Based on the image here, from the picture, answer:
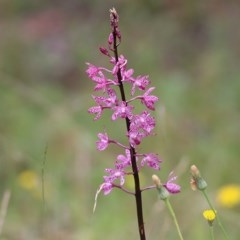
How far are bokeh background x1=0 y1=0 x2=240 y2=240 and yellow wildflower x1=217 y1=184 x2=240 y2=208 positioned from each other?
0.06 ft

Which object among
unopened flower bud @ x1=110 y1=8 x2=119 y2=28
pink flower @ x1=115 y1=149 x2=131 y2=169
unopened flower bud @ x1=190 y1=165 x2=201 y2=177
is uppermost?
unopened flower bud @ x1=110 y1=8 x2=119 y2=28

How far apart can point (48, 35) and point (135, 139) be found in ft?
21.3

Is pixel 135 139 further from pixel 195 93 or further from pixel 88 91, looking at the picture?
pixel 88 91

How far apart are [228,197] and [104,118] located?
1.52 meters

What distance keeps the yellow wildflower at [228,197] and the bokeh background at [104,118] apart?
0.02 meters

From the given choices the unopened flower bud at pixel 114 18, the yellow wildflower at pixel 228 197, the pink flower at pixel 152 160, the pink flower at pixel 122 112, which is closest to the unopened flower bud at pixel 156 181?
the pink flower at pixel 152 160

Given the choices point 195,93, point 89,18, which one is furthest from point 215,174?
point 89,18

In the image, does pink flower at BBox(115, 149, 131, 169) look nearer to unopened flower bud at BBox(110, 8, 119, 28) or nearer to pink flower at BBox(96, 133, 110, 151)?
pink flower at BBox(96, 133, 110, 151)

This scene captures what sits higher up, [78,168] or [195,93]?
[195,93]

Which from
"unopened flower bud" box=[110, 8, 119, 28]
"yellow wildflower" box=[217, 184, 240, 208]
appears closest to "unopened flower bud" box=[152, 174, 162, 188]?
"unopened flower bud" box=[110, 8, 119, 28]

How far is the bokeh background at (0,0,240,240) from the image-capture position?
154 inches

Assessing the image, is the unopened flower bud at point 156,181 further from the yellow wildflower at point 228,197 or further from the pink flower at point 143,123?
the yellow wildflower at point 228,197

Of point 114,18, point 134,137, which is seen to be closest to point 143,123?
point 134,137

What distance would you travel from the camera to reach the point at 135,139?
172cm
